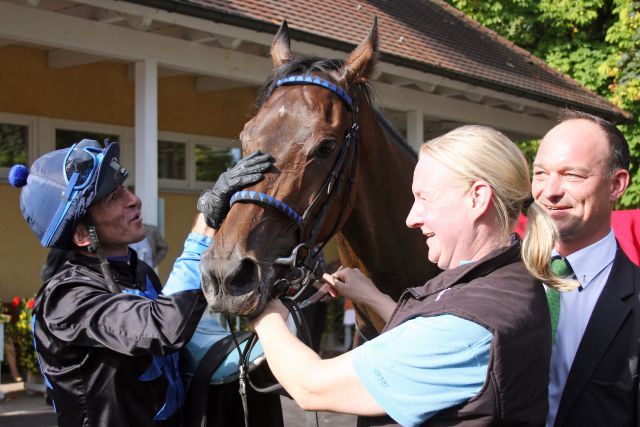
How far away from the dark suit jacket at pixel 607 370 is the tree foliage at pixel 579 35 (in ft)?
44.1

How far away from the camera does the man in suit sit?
1.89 meters

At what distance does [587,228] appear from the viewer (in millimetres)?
2182

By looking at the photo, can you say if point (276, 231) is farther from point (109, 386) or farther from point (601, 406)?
point (601, 406)

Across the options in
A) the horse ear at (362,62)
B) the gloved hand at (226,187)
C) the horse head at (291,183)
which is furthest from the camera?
the horse ear at (362,62)

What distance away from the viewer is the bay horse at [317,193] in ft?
6.93

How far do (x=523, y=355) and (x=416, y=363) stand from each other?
0.69 ft

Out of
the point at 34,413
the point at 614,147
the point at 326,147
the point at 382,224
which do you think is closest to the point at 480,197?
the point at 614,147

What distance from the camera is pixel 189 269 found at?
221cm

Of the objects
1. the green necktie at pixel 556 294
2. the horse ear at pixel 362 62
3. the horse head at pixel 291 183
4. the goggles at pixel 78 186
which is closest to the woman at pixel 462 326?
the horse head at pixel 291 183

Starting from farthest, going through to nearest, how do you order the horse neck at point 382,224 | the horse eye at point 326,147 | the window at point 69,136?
the window at point 69,136 → the horse neck at point 382,224 → the horse eye at point 326,147

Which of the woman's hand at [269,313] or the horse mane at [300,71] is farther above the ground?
the horse mane at [300,71]

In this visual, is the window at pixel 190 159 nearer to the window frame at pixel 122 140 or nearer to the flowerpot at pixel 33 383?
the window frame at pixel 122 140

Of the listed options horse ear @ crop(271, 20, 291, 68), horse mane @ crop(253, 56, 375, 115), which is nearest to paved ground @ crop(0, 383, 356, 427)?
horse ear @ crop(271, 20, 291, 68)

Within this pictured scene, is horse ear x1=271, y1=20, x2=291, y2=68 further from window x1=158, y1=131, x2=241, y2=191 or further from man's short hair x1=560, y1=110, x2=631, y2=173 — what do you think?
window x1=158, y1=131, x2=241, y2=191
